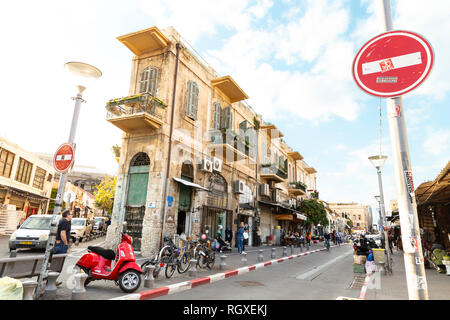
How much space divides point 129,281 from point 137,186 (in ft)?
28.4

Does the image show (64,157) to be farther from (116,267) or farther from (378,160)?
(378,160)

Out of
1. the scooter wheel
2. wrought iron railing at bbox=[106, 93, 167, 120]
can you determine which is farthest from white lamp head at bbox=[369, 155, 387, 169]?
the scooter wheel

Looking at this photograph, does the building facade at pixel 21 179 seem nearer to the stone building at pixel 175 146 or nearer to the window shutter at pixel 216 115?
the stone building at pixel 175 146

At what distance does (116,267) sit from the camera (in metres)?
6.25

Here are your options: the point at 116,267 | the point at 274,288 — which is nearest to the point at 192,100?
the point at 116,267

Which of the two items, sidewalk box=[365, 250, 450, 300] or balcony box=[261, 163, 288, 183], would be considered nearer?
sidewalk box=[365, 250, 450, 300]

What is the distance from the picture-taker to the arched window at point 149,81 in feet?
49.1

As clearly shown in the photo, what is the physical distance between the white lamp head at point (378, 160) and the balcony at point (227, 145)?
8.77 meters

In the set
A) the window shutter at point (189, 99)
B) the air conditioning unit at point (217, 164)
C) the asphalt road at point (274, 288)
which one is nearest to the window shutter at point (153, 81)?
the window shutter at point (189, 99)

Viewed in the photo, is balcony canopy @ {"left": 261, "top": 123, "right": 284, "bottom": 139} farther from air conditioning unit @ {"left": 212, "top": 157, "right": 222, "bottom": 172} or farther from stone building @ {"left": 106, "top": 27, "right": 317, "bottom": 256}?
air conditioning unit @ {"left": 212, "top": 157, "right": 222, "bottom": 172}

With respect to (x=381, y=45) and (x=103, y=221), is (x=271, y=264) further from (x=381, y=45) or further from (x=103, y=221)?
(x=103, y=221)

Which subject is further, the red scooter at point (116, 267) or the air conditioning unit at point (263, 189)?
the air conditioning unit at point (263, 189)

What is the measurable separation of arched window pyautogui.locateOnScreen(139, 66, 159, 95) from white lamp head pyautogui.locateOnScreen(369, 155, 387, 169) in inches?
442

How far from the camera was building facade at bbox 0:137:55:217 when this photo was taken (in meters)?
22.6
